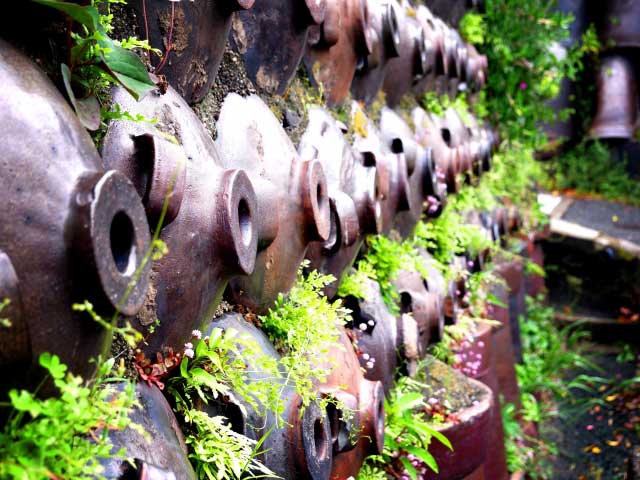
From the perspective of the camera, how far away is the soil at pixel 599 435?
15.7 feet

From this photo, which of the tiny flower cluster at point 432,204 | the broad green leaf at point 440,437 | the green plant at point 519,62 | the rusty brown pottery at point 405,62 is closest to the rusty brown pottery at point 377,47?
the rusty brown pottery at point 405,62

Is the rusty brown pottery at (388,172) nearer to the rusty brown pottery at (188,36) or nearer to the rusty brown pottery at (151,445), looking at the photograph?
the rusty brown pottery at (188,36)

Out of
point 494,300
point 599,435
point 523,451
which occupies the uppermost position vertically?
point 494,300

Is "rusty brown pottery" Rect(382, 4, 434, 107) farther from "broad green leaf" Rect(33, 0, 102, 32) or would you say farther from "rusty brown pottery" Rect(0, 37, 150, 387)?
"rusty brown pottery" Rect(0, 37, 150, 387)

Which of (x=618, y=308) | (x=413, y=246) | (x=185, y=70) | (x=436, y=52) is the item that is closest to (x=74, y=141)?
(x=185, y=70)

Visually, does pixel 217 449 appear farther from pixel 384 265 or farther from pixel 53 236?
pixel 384 265

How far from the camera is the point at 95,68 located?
1073 millimetres

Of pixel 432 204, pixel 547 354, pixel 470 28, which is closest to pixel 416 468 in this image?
pixel 432 204

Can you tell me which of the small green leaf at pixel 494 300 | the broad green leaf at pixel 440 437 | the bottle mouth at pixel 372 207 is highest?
the bottle mouth at pixel 372 207

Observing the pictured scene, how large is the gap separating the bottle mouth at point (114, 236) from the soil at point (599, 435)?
420cm

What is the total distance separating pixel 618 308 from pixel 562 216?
1458 mm

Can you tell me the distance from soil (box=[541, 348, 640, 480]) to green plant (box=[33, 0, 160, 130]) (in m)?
4.16

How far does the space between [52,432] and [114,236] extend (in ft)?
0.78

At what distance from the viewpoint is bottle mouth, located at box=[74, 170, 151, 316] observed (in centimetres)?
81
